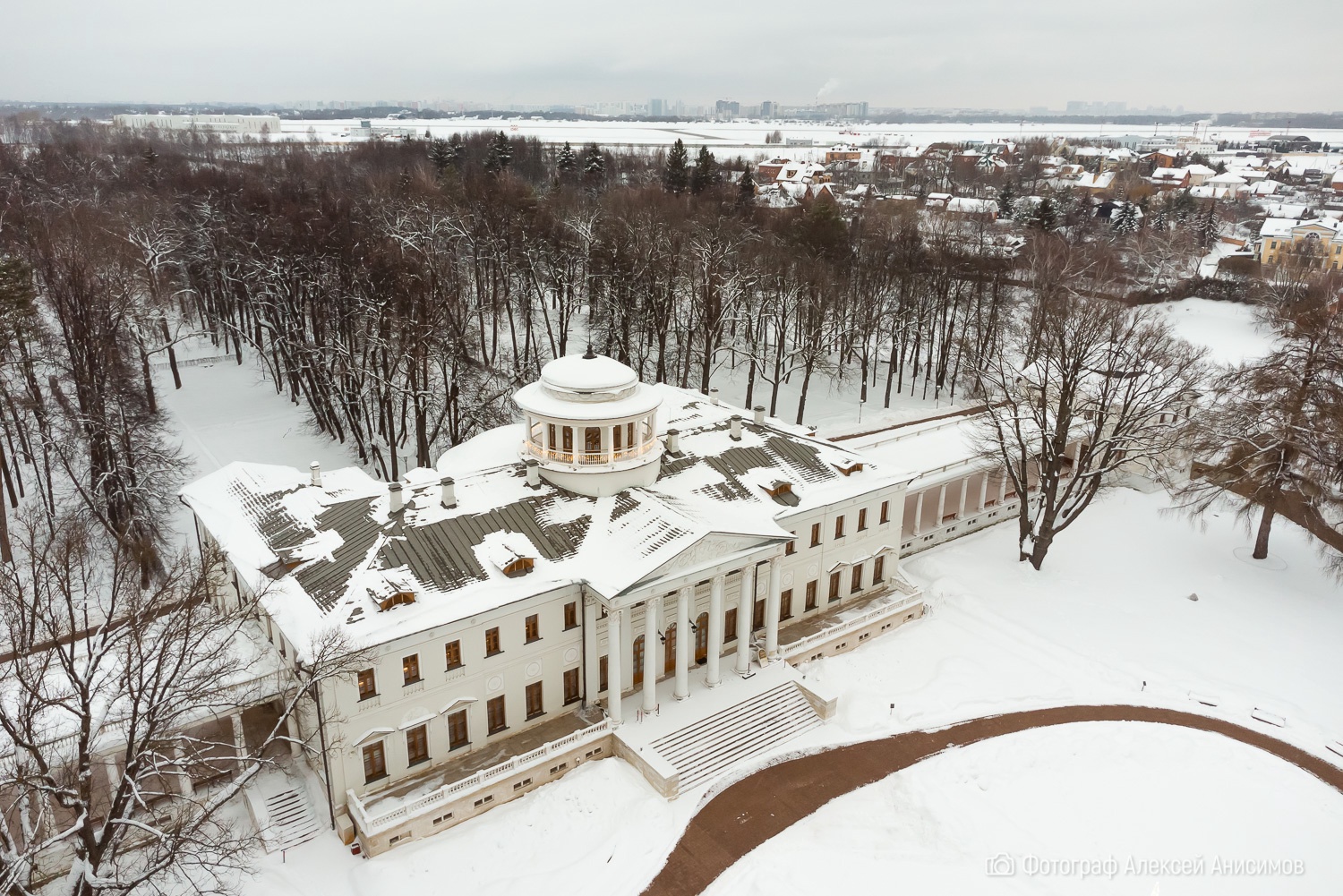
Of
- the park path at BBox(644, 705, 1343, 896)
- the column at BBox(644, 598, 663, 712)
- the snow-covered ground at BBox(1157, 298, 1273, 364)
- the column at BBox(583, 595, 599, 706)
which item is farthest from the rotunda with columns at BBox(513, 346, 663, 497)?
the snow-covered ground at BBox(1157, 298, 1273, 364)

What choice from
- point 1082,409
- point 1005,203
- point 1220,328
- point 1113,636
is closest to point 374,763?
point 1113,636

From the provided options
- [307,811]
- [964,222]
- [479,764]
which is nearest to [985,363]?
[964,222]

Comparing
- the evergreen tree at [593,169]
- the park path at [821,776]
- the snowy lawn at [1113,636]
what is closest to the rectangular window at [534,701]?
the park path at [821,776]

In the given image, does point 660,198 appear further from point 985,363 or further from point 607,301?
point 985,363

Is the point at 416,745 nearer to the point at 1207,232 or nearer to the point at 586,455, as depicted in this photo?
the point at 586,455

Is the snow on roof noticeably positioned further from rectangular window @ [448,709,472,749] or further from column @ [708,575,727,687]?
rectangular window @ [448,709,472,749]
